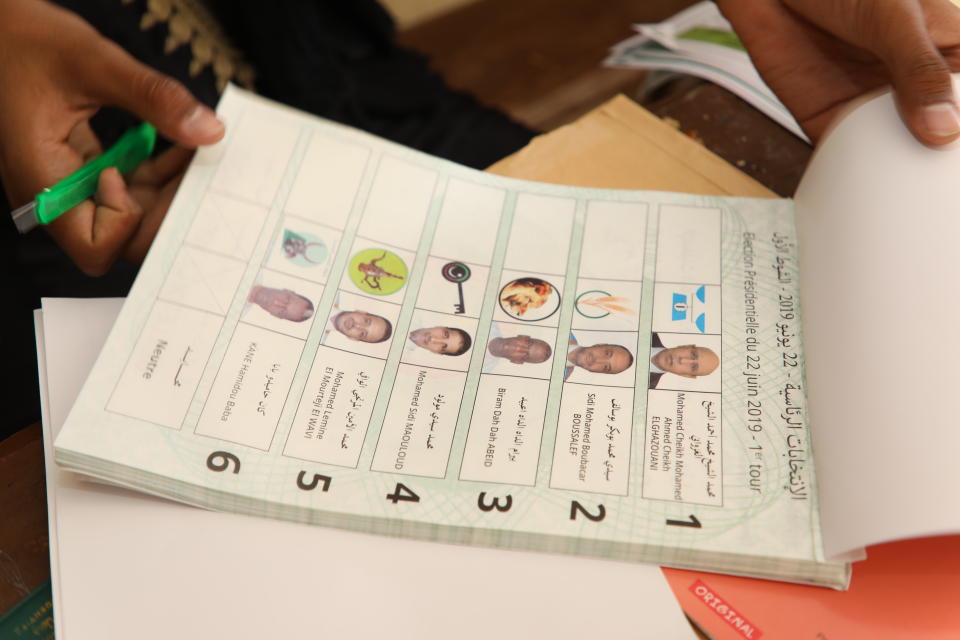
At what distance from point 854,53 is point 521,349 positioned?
1.08ft

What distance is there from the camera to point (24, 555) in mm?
413

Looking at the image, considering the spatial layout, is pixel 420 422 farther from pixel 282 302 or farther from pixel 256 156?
pixel 256 156

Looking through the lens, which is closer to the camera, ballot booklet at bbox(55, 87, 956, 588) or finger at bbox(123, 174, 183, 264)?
ballot booklet at bbox(55, 87, 956, 588)

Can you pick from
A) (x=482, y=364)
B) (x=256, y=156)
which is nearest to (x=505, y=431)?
(x=482, y=364)

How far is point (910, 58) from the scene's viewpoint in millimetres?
455

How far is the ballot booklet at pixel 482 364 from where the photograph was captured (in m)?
0.39

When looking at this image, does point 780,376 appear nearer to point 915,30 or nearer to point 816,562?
point 816,562

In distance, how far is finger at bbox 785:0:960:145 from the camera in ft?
1.41

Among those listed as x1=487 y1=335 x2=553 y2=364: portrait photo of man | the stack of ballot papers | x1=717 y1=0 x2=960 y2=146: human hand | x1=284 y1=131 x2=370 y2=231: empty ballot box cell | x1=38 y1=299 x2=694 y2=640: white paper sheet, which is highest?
the stack of ballot papers

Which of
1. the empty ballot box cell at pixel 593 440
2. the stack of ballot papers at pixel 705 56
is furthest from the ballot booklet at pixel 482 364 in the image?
the stack of ballot papers at pixel 705 56

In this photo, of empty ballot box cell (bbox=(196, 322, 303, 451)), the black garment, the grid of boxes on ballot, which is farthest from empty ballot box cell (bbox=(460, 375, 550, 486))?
the black garment

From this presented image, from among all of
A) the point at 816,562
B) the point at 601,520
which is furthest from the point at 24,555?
the point at 816,562

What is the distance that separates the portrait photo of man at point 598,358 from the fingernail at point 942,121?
0.21 meters

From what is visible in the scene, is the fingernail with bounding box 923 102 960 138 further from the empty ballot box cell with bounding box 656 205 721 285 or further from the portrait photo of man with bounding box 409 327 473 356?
the portrait photo of man with bounding box 409 327 473 356
